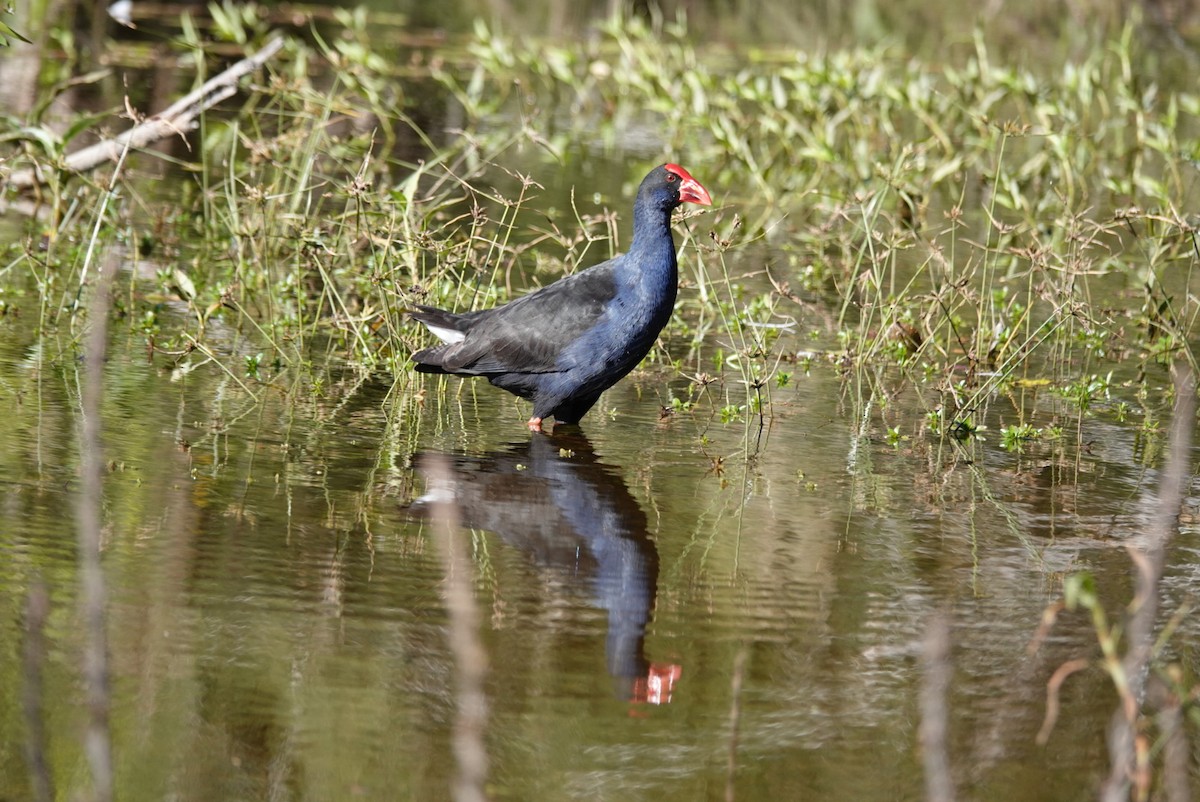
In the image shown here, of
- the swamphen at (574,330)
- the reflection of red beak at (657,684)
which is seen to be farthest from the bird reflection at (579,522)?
the swamphen at (574,330)

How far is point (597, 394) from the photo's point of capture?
6.47 m

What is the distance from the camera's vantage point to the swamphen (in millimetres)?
6262

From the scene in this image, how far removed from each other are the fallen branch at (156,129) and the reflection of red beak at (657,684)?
382 centimetres

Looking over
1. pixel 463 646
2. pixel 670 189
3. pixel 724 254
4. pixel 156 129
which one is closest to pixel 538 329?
pixel 670 189

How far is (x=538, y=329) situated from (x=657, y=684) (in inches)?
101

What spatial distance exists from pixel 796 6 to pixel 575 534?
18.5 meters

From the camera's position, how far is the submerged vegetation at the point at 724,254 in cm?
683

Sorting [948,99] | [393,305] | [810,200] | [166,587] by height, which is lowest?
[166,587]

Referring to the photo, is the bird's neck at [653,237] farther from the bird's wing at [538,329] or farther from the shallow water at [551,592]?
the shallow water at [551,592]

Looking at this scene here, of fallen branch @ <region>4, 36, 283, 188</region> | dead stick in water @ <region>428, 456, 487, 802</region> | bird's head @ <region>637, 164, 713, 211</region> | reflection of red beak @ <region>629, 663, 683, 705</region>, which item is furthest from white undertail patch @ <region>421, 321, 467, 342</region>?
reflection of red beak @ <region>629, 663, 683, 705</region>

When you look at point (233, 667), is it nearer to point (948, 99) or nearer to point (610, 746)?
point (610, 746)

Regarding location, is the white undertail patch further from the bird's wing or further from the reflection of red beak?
the reflection of red beak

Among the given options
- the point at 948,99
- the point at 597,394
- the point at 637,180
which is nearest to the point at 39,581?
the point at 597,394

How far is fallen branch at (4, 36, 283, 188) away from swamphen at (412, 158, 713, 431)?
5.38 feet
